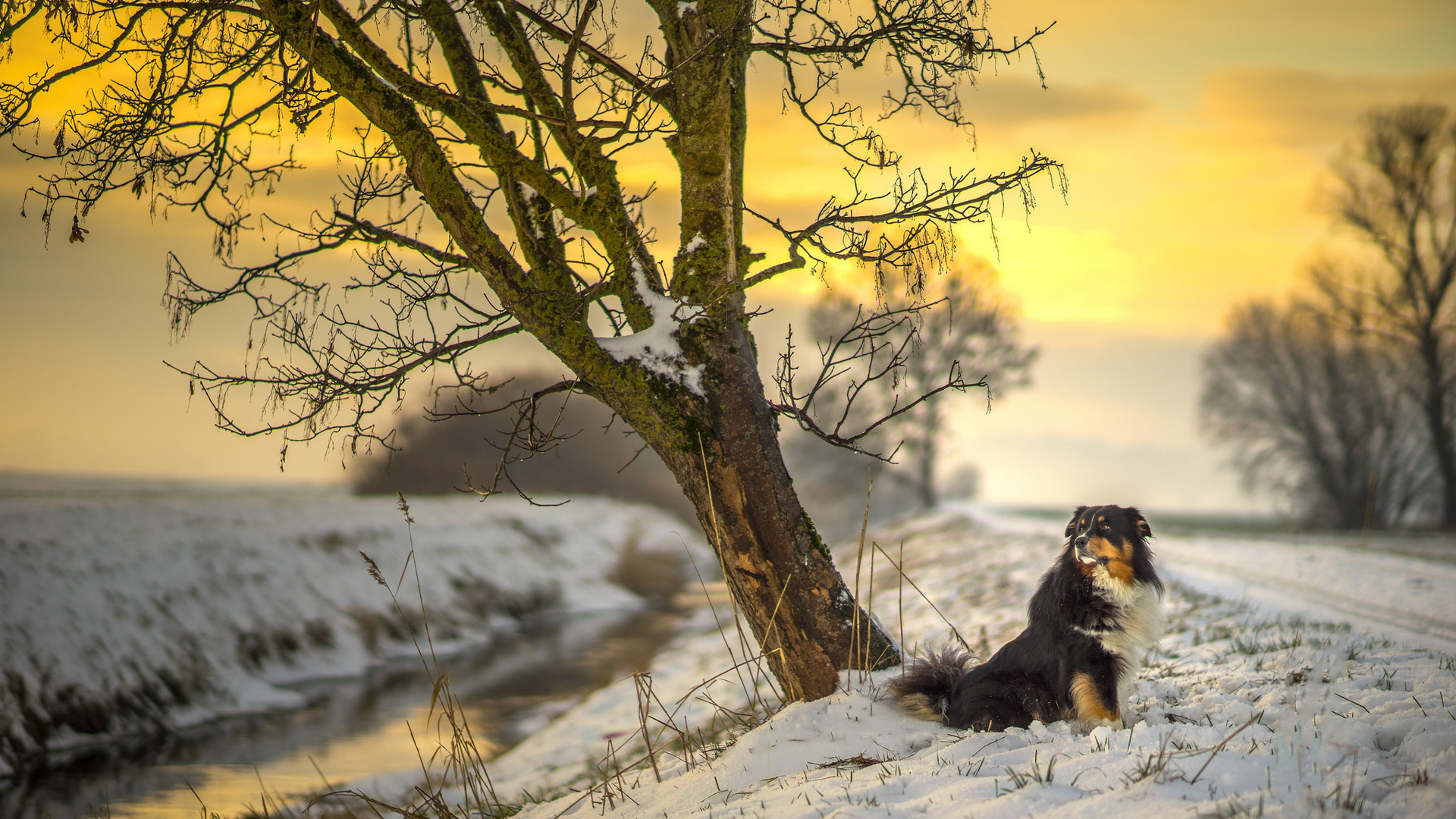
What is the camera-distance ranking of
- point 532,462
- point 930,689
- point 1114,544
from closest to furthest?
point 1114,544, point 930,689, point 532,462

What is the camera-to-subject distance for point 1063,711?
3957 millimetres

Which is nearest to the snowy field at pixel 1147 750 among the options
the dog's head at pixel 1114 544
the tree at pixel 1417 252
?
the dog's head at pixel 1114 544

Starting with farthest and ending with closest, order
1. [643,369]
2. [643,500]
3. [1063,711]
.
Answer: [643,500], [643,369], [1063,711]

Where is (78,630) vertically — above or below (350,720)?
above

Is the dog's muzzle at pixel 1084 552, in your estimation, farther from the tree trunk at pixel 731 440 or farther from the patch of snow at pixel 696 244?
the patch of snow at pixel 696 244

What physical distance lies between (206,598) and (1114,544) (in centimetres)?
1187

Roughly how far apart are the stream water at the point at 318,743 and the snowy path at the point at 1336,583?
8.12m

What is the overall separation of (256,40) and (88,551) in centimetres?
873

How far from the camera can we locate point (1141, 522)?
14.0 ft

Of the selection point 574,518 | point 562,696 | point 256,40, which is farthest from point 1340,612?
point 574,518

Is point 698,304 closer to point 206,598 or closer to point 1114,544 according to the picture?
point 1114,544

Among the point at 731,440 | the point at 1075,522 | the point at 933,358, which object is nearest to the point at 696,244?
the point at 731,440

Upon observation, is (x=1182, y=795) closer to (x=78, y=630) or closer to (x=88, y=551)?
(x=78, y=630)

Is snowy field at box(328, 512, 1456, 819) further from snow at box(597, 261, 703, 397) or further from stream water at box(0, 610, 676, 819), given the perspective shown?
snow at box(597, 261, 703, 397)
